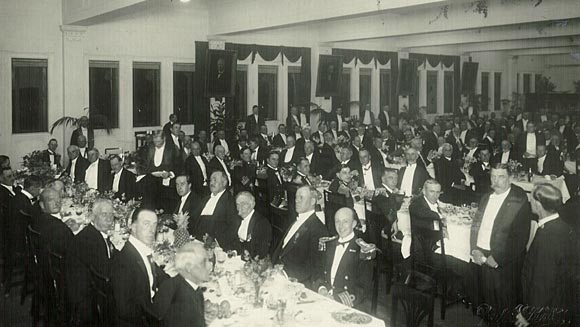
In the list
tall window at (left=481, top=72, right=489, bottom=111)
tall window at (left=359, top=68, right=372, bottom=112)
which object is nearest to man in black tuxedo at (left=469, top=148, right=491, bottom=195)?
tall window at (left=359, top=68, right=372, bottom=112)

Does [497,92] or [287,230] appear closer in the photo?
[287,230]

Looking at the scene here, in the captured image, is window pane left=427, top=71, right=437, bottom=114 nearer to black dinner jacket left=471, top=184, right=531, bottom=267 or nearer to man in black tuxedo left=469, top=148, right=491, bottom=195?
man in black tuxedo left=469, top=148, right=491, bottom=195

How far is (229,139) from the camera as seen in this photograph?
14.7 meters

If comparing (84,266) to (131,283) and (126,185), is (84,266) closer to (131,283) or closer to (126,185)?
(131,283)

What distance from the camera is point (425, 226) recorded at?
581 centimetres

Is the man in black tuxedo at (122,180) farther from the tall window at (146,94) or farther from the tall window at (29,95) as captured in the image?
the tall window at (146,94)

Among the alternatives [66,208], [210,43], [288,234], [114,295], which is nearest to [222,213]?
[288,234]

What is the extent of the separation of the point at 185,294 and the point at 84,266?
1.74 meters

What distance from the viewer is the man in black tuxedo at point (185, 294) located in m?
3.55

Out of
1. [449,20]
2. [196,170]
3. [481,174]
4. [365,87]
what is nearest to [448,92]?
[365,87]

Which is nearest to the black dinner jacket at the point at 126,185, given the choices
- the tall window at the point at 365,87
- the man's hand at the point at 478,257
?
the man's hand at the point at 478,257

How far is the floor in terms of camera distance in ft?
19.5

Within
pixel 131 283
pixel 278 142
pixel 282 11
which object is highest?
pixel 282 11

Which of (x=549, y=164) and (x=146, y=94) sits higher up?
(x=146, y=94)
